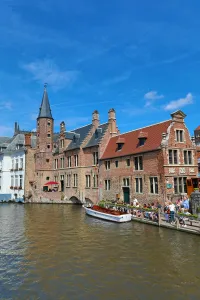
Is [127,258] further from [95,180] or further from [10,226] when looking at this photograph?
[95,180]

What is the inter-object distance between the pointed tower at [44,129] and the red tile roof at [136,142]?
1372 centimetres

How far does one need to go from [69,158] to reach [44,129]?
7.56m

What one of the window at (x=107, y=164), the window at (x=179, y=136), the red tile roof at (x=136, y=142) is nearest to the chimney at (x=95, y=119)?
the red tile roof at (x=136, y=142)

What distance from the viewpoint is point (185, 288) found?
33.6ft

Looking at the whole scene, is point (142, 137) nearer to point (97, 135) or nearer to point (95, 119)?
point (97, 135)

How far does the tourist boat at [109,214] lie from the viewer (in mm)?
23500

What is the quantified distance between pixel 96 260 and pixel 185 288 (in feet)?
16.4

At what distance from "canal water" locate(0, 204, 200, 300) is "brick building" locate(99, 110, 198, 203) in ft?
23.9

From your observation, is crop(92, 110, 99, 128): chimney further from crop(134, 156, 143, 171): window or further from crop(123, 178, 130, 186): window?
crop(134, 156, 143, 171): window

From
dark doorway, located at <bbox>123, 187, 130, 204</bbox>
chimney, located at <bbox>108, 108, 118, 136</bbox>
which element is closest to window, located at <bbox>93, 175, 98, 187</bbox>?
dark doorway, located at <bbox>123, 187, 130, 204</bbox>

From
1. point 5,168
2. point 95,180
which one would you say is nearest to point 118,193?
point 95,180

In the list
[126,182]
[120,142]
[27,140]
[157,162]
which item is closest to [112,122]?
[120,142]

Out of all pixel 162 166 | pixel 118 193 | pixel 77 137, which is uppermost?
pixel 77 137

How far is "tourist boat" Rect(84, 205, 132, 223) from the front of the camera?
23.5 m
